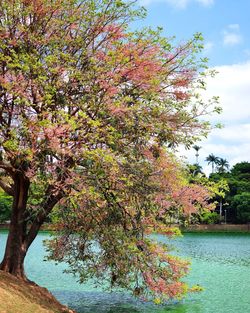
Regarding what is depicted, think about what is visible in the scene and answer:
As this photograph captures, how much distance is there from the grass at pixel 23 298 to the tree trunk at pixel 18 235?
0.73 m

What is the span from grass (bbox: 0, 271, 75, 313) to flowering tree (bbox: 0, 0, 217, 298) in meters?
1.06

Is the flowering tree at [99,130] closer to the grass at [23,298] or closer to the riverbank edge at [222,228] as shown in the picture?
the grass at [23,298]

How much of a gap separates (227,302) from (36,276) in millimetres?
9731

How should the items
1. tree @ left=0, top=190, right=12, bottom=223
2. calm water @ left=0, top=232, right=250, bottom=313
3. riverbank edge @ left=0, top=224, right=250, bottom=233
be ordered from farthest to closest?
riverbank edge @ left=0, top=224, right=250, bottom=233 < tree @ left=0, top=190, right=12, bottom=223 < calm water @ left=0, top=232, right=250, bottom=313

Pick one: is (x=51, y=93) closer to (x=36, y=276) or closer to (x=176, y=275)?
(x=176, y=275)

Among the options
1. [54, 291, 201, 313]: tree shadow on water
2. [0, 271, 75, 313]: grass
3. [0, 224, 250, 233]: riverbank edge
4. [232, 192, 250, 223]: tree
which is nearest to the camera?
[0, 271, 75, 313]: grass

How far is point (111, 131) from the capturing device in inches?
512

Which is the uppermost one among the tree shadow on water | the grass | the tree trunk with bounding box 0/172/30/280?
the tree trunk with bounding box 0/172/30/280

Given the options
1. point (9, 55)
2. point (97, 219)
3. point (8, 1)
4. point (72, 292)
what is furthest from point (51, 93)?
point (72, 292)

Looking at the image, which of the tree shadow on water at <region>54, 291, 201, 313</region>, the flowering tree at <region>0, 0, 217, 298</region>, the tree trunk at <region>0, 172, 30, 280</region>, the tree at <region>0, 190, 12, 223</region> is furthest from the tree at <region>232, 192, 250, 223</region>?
the tree trunk at <region>0, 172, 30, 280</region>

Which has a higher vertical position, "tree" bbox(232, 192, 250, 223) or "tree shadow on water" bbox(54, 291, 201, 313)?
"tree" bbox(232, 192, 250, 223)

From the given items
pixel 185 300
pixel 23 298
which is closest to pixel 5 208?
pixel 185 300

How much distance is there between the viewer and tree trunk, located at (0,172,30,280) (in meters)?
14.5

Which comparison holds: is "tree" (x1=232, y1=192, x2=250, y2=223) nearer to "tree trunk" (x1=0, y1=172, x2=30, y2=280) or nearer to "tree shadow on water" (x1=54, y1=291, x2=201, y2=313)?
"tree shadow on water" (x1=54, y1=291, x2=201, y2=313)
